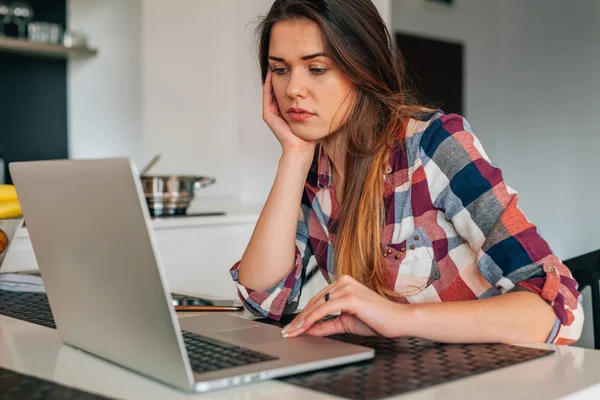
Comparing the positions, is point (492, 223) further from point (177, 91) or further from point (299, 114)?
point (177, 91)

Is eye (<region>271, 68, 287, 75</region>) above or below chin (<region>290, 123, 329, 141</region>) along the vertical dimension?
above

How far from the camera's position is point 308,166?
158cm

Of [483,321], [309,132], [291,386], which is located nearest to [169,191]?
[309,132]

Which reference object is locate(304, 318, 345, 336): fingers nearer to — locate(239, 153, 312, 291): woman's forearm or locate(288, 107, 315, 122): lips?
locate(239, 153, 312, 291): woman's forearm

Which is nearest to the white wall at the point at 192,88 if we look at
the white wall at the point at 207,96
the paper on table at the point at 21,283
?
the white wall at the point at 207,96

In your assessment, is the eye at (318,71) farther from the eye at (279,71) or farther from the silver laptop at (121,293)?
the silver laptop at (121,293)

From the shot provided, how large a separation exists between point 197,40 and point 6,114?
1.11 metres

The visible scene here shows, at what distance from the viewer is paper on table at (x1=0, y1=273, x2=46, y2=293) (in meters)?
1.65

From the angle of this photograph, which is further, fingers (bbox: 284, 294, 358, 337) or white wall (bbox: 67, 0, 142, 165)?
white wall (bbox: 67, 0, 142, 165)

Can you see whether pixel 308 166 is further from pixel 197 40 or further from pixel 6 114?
pixel 6 114

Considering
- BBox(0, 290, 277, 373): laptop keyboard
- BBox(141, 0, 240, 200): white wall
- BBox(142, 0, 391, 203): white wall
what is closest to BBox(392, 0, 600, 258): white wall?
BBox(142, 0, 391, 203): white wall

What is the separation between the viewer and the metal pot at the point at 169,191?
278cm

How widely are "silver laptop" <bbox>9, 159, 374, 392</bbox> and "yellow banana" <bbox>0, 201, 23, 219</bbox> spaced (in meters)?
0.46

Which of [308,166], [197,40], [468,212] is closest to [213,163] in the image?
[197,40]
